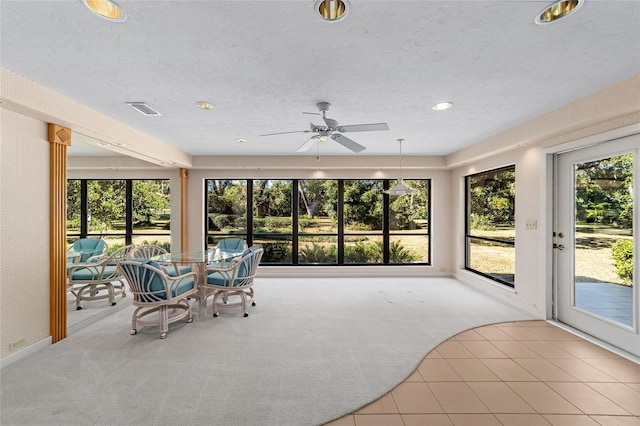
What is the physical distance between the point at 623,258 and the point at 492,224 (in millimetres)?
2225

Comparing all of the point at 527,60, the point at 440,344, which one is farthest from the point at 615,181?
the point at 440,344

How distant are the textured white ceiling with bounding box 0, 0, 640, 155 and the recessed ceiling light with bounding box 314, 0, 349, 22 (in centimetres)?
Answer: 5

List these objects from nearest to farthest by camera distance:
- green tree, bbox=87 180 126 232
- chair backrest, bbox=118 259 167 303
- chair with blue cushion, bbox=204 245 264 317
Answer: chair backrest, bbox=118 259 167 303 < chair with blue cushion, bbox=204 245 264 317 < green tree, bbox=87 180 126 232

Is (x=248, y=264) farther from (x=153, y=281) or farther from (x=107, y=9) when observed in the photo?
(x=107, y=9)

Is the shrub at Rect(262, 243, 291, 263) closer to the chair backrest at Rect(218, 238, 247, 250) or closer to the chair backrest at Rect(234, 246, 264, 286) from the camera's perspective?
the chair backrest at Rect(218, 238, 247, 250)

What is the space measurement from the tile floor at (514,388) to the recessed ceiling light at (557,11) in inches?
102

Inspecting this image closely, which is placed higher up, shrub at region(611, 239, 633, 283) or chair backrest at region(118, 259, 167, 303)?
shrub at region(611, 239, 633, 283)

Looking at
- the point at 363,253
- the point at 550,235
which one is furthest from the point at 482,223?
the point at 363,253

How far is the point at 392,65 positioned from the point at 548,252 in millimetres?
3332

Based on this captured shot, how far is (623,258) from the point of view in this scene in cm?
294

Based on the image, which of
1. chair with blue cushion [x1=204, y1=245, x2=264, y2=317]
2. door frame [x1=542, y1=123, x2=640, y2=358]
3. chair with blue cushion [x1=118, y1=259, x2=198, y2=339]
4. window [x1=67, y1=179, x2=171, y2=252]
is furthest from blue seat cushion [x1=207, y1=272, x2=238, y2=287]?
door frame [x1=542, y1=123, x2=640, y2=358]

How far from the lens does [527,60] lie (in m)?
2.17

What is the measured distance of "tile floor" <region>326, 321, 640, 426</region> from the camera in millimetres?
1961

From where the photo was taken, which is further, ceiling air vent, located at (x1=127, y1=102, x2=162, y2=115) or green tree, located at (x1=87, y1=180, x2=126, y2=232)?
green tree, located at (x1=87, y1=180, x2=126, y2=232)
